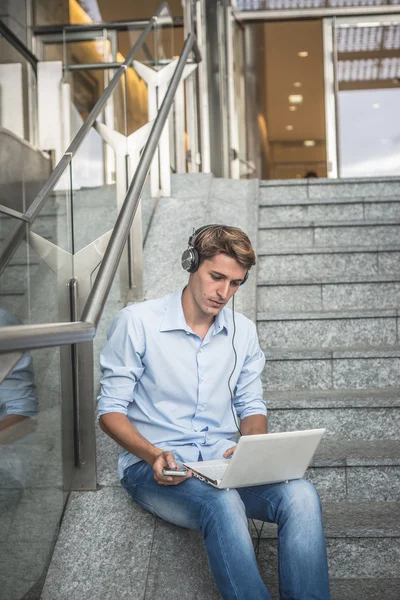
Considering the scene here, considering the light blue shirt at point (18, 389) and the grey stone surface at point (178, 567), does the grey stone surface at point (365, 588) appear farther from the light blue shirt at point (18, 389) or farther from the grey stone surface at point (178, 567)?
the light blue shirt at point (18, 389)

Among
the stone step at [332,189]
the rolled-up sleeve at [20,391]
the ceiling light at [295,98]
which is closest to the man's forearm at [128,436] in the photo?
the rolled-up sleeve at [20,391]

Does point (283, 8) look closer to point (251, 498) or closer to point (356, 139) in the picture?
point (356, 139)

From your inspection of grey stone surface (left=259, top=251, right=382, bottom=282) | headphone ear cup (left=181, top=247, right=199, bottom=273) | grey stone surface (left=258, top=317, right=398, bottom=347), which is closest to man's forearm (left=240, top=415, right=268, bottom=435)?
headphone ear cup (left=181, top=247, right=199, bottom=273)

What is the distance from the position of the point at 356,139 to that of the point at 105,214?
320 inches

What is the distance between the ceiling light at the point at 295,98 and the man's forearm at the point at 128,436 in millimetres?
11845

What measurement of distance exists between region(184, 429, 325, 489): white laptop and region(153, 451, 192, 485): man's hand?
5 centimetres

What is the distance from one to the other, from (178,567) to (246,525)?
323 mm

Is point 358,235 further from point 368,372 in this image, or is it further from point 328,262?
point 368,372

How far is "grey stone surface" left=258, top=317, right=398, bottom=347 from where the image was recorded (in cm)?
335

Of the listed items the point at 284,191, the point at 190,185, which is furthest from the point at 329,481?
the point at 284,191

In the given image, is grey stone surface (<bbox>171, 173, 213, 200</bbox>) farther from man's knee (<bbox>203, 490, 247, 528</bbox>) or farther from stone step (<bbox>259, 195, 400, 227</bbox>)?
man's knee (<bbox>203, 490, 247, 528</bbox>)

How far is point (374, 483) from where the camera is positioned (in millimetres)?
2535

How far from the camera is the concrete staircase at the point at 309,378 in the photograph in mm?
2104

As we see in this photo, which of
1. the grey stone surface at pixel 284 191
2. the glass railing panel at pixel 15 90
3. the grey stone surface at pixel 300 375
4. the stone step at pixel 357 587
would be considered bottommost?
the stone step at pixel 357 587
